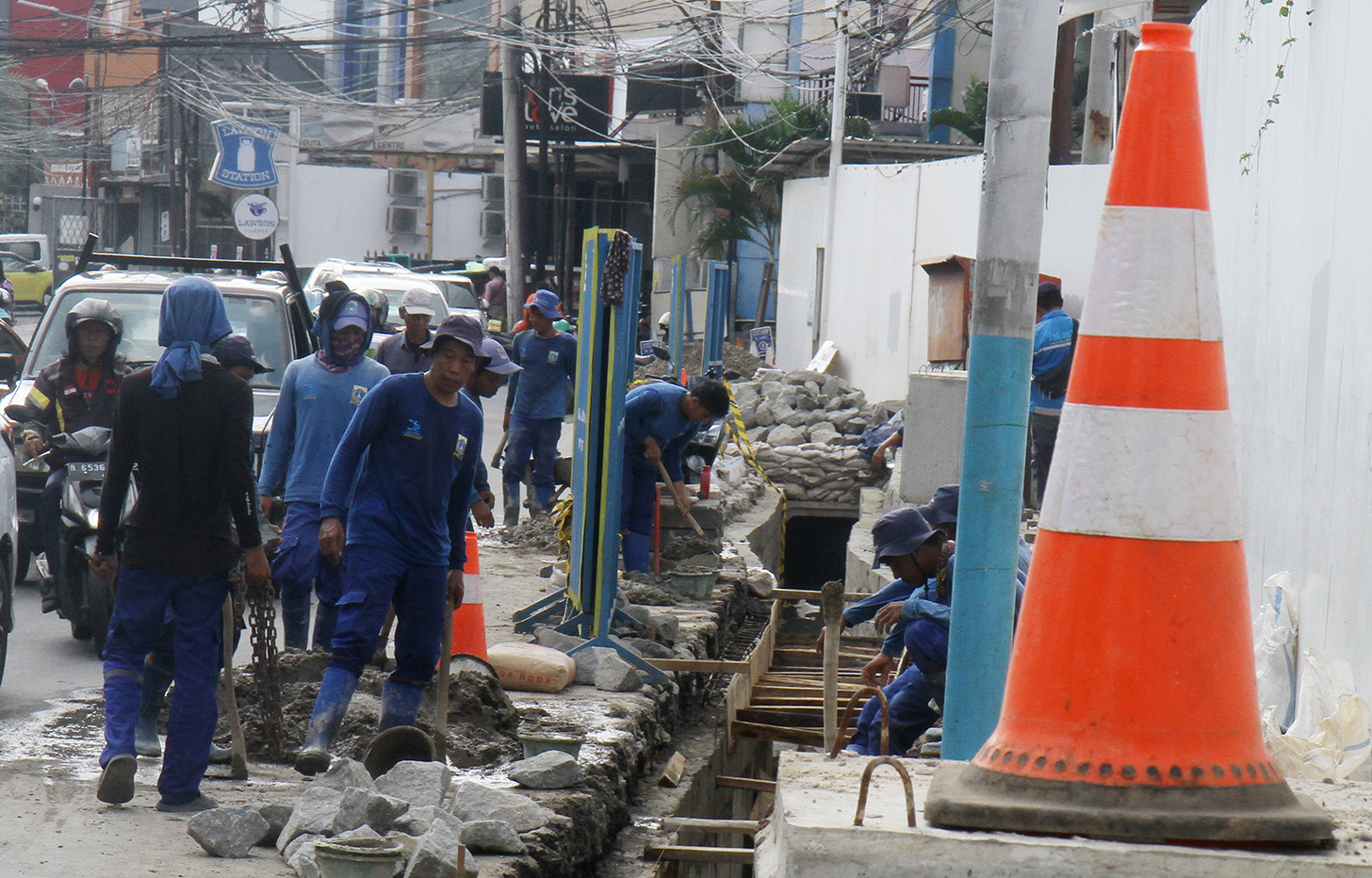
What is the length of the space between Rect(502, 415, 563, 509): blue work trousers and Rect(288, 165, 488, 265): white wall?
1377 inches

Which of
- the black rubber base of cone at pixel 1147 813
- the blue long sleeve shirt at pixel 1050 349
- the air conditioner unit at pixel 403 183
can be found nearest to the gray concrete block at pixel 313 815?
the black rubber base of cone at pixel 1147 813

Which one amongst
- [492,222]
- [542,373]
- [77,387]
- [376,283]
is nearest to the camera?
[77,387]

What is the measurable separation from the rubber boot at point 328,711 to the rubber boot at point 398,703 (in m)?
0.15

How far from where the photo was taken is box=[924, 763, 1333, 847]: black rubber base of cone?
8.57ft

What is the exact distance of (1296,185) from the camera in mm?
5586

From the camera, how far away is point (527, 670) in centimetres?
709

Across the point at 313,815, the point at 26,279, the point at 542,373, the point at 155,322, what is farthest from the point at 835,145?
the point at 26,279

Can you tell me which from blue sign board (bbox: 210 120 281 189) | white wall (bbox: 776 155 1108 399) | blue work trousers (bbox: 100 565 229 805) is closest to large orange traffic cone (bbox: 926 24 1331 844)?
blue work trousers (bbox: 100 565 229 805)

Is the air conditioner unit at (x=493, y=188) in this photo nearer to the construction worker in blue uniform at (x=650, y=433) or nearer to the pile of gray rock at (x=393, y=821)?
the construction worker in blue uniform at (x=650, y=433)

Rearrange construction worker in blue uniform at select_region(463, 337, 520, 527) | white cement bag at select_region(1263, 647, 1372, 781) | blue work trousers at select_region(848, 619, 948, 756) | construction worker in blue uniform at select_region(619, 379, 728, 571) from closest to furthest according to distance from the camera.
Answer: white cement bag at select_region(1263, 647, 1372, 781) < blue work trousers at select_region(848, 619, 948, 756) < construction worker in blue uniform at select_region(463, 337, 520, 527) < construction worker in blue uniform at select_region(619, 379, 728, 571)

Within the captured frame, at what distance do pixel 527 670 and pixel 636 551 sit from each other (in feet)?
9.49

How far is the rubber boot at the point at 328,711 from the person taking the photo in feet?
17.4

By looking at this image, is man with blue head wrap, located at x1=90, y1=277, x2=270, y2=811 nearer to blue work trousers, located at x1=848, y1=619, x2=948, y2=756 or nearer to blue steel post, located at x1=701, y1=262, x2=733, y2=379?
blue work trousers, located at x1=848, y1=619, x2=948, y2=756

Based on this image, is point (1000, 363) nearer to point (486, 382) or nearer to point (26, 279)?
point (486, 382)
